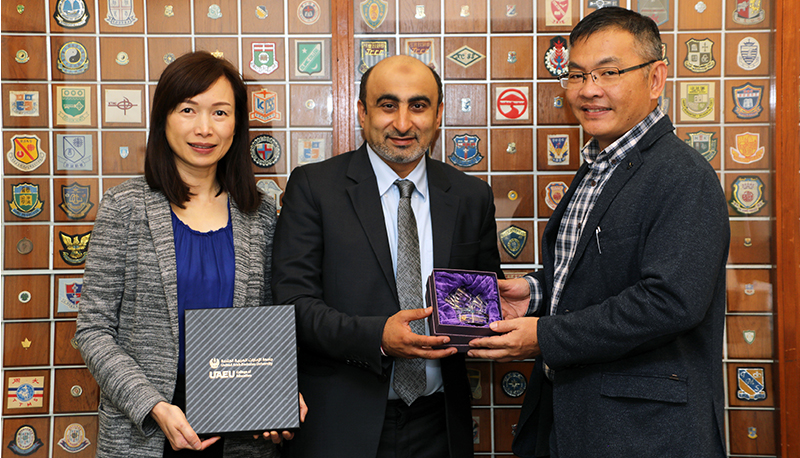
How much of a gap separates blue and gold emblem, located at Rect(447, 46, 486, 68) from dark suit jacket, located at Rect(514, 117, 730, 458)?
1.21 metres

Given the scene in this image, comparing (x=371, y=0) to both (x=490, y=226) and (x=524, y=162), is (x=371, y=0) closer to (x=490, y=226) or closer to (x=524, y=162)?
(x=524, y=162)

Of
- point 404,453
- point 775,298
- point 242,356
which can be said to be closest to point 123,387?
point 242,356

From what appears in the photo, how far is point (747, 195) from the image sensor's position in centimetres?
280

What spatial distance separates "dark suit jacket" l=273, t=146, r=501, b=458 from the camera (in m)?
1.85

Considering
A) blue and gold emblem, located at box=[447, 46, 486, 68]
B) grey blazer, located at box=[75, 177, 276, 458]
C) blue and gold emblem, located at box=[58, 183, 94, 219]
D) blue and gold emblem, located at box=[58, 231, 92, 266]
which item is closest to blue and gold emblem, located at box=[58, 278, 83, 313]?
blue and gold emblem, located at box=[58, 231, 92, 266]

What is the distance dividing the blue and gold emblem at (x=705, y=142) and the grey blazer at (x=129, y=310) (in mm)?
2469

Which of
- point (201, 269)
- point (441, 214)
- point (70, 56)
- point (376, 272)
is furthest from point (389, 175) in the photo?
point (70, 56)

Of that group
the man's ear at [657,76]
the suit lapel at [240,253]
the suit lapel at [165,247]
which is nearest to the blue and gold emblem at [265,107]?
the suit lapel at [240,253]

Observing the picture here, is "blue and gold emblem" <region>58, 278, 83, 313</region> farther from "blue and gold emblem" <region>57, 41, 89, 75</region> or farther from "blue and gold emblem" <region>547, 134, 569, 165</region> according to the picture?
"blue and gold emblem" <region>547, 134, 569, 165</region>

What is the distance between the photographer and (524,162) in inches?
111

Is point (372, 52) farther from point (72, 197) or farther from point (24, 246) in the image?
point (24, 246)

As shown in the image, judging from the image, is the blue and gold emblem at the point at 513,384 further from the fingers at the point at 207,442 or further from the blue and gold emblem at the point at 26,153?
the blue and gold emblem at the point at 26,153

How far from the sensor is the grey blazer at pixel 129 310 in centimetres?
181

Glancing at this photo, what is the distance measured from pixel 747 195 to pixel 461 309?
1931 mm
